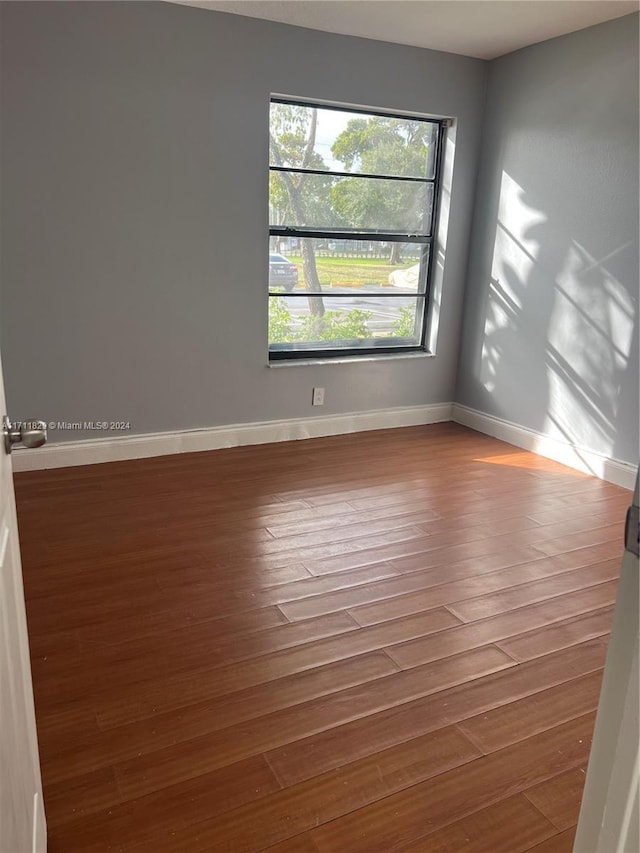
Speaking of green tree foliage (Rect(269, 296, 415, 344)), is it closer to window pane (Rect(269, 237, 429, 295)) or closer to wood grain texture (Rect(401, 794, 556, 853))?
window pane (Rect(269, 237, 429, 295))

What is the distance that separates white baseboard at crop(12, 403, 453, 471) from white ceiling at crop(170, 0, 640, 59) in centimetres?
229

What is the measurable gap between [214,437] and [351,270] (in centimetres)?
143

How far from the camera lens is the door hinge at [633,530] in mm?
704

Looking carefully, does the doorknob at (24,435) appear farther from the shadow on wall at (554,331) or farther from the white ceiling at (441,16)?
the shadow on wall at (554,331)

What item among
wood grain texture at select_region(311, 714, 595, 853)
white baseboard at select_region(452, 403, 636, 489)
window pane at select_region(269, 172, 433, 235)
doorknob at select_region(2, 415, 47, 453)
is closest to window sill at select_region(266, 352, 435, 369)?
white baseboard at select_region(452, 403, 636, 489)

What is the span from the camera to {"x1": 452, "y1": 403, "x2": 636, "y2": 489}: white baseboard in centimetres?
365

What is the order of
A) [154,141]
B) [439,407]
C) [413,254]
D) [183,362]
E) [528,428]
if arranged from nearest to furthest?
1. [154,141]
2. [183,362]
3. [528,428]
4. [413,254]
5. [439,407]

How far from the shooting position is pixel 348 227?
4.20 m

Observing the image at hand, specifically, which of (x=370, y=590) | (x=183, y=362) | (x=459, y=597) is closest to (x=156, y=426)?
(x=183, y=362)

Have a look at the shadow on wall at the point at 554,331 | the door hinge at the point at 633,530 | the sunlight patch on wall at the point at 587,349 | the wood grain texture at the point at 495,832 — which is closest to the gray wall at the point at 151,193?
the shadow on wall at the point at 554,331

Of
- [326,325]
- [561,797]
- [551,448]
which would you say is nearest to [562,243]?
[551,448]

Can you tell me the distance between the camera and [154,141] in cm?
342

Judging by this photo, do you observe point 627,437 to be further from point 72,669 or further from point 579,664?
point 72,669

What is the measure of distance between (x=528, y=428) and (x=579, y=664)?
235 centimetres
